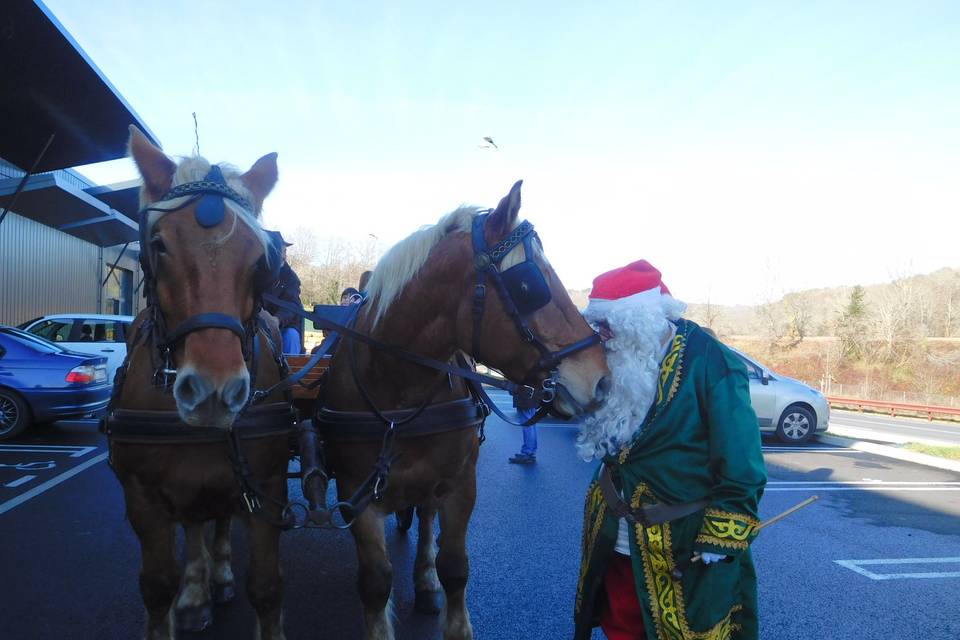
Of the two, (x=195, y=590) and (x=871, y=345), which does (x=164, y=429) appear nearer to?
(x=195, y=590)

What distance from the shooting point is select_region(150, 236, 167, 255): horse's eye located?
6.25 ft

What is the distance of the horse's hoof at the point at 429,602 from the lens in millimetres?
3652

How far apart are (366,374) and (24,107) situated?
1170 centimetres

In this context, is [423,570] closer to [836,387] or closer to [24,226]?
[24,226]

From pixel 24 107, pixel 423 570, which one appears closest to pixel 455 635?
pixel 423 570

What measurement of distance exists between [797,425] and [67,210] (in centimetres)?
1785

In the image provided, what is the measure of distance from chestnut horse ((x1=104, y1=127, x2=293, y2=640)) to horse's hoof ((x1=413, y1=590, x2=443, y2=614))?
48.3 inches

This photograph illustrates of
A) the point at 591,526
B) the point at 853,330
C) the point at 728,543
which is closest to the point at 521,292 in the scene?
the point at 591,526

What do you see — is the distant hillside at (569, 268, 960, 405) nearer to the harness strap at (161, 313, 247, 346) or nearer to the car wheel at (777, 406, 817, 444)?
the car wheel at (777, 406, 817, 444)

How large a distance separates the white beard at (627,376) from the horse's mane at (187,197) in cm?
132

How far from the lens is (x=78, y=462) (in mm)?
7410

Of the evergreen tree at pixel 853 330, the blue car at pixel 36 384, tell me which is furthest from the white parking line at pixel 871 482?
the evergreen tree at pixel 853 330

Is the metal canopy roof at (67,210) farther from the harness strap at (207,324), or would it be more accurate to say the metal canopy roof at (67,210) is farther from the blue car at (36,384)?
the harness strap at (207,324)

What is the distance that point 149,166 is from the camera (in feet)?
7.43
